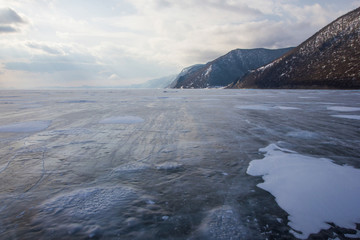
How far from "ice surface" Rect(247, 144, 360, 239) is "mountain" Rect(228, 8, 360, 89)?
104m

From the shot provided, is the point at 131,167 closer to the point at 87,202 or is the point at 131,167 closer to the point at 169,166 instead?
the point at 169,166

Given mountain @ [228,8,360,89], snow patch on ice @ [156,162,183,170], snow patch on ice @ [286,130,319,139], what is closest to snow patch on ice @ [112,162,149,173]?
snow patch on ice @ [156,162,183,170]

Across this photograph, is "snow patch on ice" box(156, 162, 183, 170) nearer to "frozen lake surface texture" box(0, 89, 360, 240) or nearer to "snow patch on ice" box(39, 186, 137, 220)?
"frozen lake surface texture" box(0, 89, 360, 240)

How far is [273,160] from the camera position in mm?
5211

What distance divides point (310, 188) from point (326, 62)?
436 ft

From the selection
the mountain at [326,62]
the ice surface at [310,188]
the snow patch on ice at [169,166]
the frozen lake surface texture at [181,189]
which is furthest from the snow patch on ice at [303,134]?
the mountain at [326,62]

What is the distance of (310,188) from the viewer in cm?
380

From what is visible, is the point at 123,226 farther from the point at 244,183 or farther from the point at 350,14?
the point at 350,14

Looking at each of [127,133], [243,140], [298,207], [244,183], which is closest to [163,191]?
[244,183]

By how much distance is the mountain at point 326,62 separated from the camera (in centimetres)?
9046

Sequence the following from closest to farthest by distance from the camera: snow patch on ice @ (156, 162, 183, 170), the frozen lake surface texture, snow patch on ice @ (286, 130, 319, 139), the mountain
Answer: the frozen lake surface texture < snow patch on ice @ (156, 162, 183, 170) < snow patch on ice @ (286, 130, 319, 139) < the mountain

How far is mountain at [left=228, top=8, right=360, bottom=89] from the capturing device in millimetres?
90463

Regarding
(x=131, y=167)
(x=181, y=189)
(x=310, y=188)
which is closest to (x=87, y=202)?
(x=131, y=167)

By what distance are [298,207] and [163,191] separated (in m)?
→ 2.37
